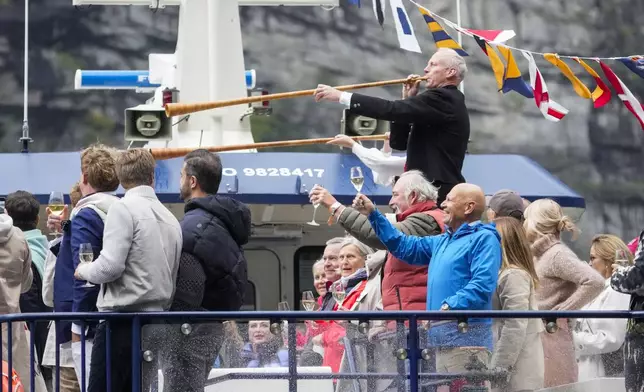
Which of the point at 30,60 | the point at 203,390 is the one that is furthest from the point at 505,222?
the point at 30,60

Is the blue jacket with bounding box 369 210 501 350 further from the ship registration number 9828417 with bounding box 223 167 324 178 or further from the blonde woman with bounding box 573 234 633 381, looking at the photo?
the ship registration number 9828417 with bounding box 223 167 324 178

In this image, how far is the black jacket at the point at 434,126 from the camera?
29.4ft

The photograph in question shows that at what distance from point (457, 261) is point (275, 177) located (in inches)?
268

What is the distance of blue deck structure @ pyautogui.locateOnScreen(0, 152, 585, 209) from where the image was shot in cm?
1432

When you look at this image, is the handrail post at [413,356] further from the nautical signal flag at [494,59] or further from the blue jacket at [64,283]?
the nautical signal flag at [494,59]

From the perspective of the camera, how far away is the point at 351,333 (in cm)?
763

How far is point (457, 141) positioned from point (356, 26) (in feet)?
81.3

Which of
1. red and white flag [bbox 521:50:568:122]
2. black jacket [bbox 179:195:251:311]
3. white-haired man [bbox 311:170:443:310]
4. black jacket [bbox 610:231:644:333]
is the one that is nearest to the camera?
black jacket [bbox 610:231:644:333]

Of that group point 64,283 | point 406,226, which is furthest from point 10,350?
point 406,226

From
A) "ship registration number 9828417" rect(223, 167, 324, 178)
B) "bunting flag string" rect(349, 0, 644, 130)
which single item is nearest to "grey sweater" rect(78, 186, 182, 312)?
"bunting flag string" rect(349, 0, 644, 130)

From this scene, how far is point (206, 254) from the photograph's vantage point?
8.05 meters

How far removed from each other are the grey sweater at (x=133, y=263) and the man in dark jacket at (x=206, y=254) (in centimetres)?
19

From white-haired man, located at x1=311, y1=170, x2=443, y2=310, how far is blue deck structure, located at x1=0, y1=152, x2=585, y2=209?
5.43 meters

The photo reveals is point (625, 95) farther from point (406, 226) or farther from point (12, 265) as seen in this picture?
point (12, 265)
